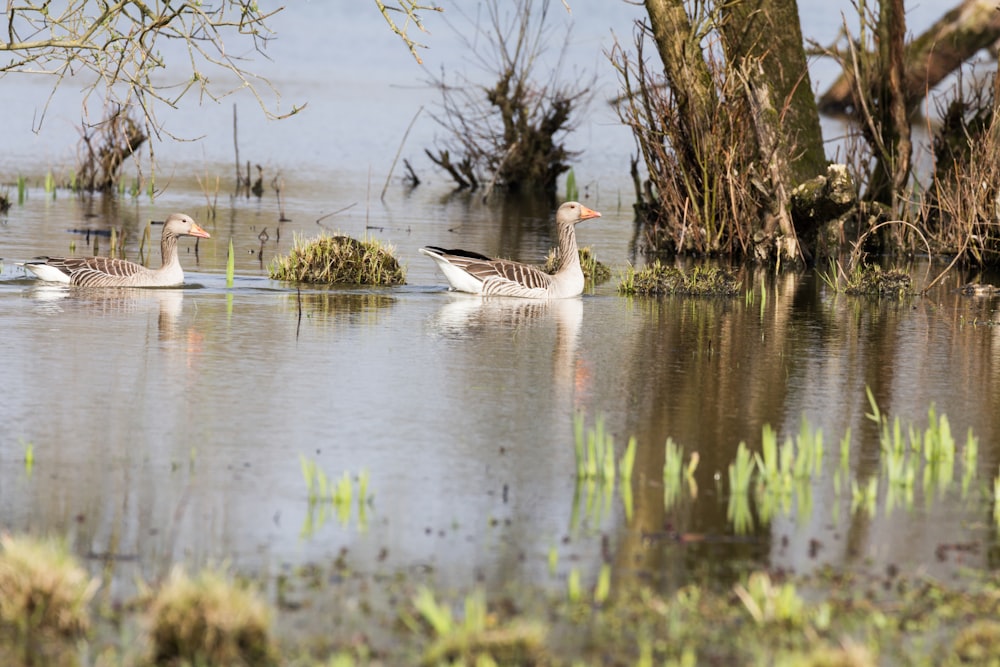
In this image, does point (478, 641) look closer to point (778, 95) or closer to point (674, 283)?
point (674, 283)

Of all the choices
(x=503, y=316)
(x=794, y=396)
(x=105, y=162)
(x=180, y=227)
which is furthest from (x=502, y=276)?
(x=105, y=162)

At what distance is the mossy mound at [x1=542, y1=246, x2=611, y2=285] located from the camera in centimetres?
1734

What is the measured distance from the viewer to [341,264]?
16.1 meters

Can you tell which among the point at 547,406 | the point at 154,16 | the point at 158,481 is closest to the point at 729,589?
the point at 158,481

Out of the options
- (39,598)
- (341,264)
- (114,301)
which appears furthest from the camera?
(341,264)

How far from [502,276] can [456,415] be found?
599 cm

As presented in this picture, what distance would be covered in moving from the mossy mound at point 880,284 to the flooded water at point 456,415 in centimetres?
28

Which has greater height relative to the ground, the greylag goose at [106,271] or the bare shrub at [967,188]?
the bare shrub at [967,188]

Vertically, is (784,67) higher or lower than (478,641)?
higher

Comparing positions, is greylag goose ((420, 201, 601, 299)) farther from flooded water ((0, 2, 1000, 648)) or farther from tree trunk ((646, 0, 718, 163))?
tree trunk ((646, 0, 718, 163))

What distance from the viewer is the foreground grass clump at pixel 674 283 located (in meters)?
16.2

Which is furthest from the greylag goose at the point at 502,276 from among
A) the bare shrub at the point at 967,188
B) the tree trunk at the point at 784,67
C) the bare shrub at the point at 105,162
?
the bare shrub at the point at 105,162

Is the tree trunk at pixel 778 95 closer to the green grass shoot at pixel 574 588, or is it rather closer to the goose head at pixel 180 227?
the goose head at pixel 180 227

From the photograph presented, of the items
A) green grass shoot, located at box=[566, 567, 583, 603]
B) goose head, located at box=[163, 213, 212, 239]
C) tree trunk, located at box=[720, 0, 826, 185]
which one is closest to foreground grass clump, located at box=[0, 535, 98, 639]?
green grass shoot, located at box=[566, 567, 583, 603]
